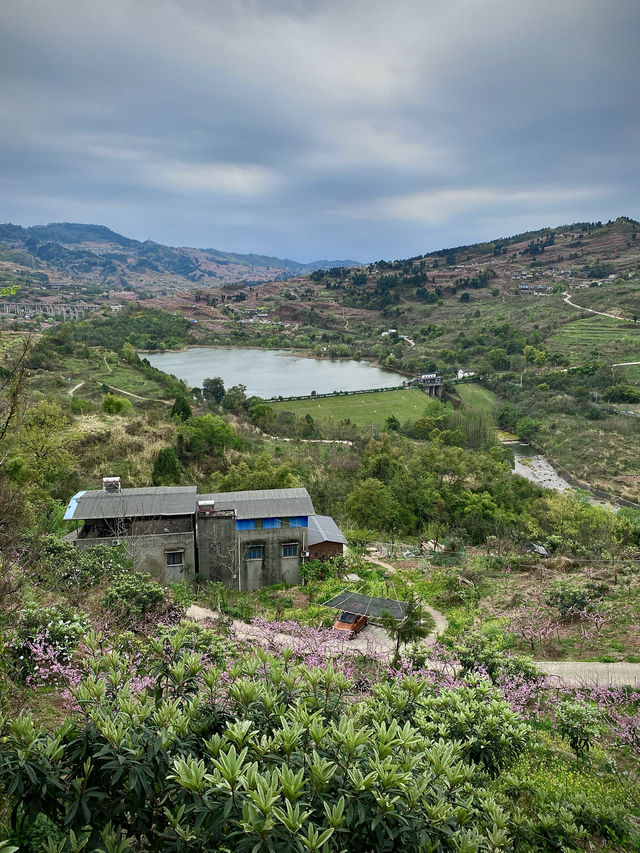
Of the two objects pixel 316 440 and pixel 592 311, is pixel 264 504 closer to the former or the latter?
pixel 316 440

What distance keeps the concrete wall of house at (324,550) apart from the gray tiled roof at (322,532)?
0.11 metres

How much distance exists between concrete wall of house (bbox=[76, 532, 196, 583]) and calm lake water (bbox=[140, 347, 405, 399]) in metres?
30.3

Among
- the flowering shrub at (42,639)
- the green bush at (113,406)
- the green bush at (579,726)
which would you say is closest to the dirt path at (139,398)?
the green bush at (113,406)

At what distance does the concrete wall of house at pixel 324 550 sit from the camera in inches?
464

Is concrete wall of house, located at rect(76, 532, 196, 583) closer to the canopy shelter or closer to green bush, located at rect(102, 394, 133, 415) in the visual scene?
the canopy shelter

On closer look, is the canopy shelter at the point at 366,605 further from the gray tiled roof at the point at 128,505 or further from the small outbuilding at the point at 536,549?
the small outbuilding at the point at 536,549

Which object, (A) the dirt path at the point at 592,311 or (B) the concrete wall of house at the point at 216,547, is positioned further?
(A) the dirt path at the point at 592,311

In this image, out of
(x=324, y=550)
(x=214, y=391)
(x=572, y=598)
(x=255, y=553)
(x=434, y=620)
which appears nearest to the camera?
(x=572, y=598)

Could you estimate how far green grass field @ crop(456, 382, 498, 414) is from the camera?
132ft

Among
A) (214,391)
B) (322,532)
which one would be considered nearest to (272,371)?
(214,391)

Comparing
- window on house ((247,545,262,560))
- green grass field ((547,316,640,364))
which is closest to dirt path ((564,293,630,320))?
green grass field ((547,316,640,364))

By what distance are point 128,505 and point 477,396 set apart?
121ft

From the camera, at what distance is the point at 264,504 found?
1138 centimetres

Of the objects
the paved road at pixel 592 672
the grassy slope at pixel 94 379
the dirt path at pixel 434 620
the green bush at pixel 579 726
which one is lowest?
the dirt path at pixel 434 620
